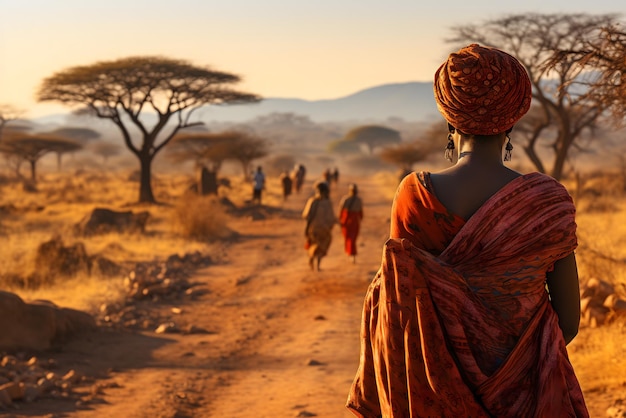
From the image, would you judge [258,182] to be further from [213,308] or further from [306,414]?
[306,414]

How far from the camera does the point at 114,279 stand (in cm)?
1093

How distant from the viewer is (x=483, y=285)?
2.23 meters

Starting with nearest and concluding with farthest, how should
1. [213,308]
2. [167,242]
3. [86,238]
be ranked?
[213,308]
[167,242]
[86,238]

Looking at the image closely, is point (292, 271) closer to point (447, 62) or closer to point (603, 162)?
point (447, 62)

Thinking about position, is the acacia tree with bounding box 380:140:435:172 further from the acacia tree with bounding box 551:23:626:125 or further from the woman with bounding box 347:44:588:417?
the woman with bounding box 347:44:588:417

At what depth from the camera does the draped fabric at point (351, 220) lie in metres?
12.5

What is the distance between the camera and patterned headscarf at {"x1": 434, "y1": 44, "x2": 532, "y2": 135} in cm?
225

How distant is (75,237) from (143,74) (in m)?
9.51

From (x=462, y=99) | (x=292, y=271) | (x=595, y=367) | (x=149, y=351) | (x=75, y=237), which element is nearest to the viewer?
(x=462, y=99)

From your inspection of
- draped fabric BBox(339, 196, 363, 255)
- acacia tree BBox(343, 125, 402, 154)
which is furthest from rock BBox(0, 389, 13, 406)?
→ acacia tree BBox(343, 125, 402, 154)

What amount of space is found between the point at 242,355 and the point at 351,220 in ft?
17.8

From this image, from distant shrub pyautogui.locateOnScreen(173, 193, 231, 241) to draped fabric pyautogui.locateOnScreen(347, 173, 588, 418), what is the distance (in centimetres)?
1418

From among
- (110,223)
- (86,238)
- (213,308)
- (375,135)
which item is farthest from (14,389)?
(375,135)

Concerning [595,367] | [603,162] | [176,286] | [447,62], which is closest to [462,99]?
[447,62]
